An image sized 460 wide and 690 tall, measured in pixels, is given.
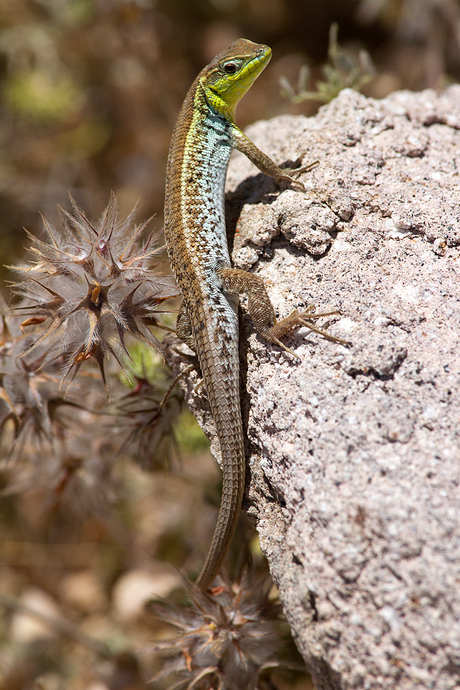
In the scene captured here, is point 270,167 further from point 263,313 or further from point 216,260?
point 263,313

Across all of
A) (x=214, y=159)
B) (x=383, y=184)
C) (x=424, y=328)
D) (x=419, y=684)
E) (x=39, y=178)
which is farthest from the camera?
(x=39, y=178)

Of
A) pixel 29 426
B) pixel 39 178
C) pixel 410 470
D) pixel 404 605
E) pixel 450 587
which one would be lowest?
pixel 29 426

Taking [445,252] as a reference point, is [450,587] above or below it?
below

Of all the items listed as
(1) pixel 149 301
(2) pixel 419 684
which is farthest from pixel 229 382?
(2) pixel 419 684

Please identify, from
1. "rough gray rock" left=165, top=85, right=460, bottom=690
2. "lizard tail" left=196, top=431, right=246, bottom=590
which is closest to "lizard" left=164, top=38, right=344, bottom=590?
"lizard tail" left=196, top=431, right=246, bottom=590

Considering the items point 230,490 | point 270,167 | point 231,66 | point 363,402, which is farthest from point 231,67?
point 230,490

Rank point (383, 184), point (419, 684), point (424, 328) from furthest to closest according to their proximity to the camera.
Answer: point (383, 184) → point (424, 328) → point (419, 684)

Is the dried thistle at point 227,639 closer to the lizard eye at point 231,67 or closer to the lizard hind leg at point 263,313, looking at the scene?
the lizard hind leg at point 263,313

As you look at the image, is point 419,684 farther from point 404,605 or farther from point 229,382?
point 229,382
